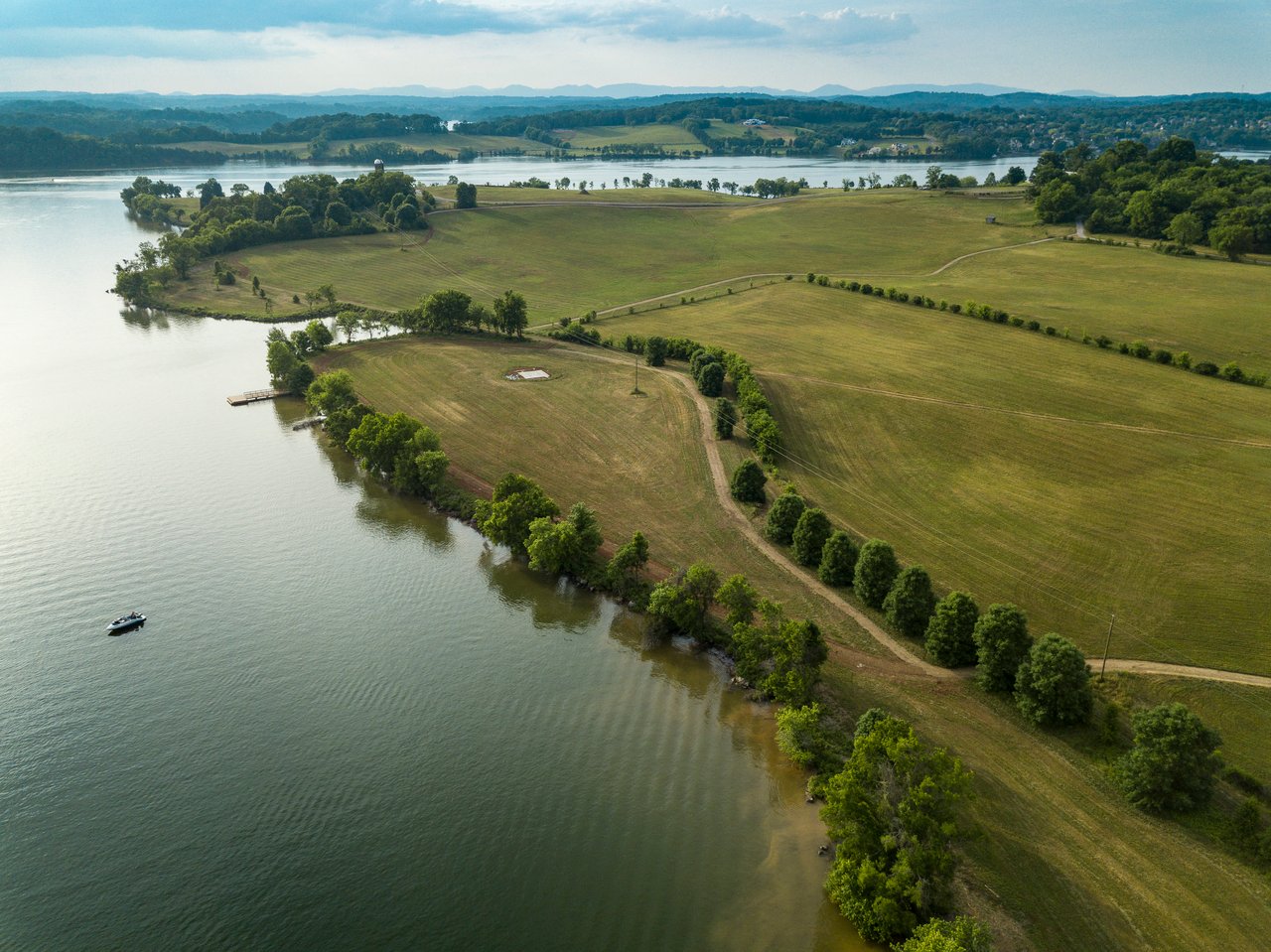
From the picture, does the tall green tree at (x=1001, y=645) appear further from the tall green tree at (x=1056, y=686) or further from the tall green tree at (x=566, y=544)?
the tall green tree at (x=566, y=544)

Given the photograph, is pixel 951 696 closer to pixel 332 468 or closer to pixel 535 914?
pixel 535 914

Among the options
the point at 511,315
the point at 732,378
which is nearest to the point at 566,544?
the point at 732,378

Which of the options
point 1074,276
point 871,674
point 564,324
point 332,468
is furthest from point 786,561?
point 1074,276

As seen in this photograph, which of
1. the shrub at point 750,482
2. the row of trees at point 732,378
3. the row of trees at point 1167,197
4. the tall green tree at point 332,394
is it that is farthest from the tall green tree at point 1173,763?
the row of trees at point 1167,197

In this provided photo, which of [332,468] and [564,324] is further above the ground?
[564,324]

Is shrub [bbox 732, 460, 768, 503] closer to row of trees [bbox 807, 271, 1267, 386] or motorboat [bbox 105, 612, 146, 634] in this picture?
motorboat [bbox 105, 612, 146, 634]

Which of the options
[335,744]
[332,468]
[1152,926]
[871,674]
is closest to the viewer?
[1152,926]
